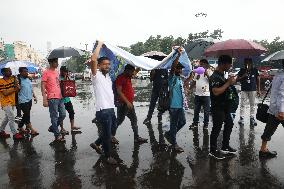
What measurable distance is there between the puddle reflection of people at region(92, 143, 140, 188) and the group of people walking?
0.59ft

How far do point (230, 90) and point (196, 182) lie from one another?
186 cm

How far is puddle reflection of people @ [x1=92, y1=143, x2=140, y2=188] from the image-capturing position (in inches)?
183

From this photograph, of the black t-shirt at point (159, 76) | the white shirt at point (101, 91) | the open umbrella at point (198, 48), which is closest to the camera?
the white shirt at point (101, 91)

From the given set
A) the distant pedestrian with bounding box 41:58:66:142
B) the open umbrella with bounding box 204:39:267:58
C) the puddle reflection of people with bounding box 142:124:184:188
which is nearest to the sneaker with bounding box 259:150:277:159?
the puddle reflection of people with bounding box 142:124:184:188

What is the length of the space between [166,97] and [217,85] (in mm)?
1049

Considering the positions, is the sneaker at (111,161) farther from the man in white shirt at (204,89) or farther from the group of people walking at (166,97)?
the man in white shirt at (204,89)

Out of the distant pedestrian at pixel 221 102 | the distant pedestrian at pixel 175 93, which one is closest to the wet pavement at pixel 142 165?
the distant pedestrian at pixel 221 102

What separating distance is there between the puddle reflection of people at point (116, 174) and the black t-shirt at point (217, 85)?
1782 mm

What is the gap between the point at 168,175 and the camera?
16.1ft

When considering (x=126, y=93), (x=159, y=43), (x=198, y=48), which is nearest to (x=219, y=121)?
(x=126, y=93)

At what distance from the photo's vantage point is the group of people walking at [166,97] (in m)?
5.30

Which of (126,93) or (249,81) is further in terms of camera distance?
(249,81)

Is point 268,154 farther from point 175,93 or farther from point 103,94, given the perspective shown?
point 103,94

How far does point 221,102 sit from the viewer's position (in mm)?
5574
